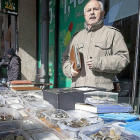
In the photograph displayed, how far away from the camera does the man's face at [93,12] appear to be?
1.85 metres

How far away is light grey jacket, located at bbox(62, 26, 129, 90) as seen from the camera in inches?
67.8

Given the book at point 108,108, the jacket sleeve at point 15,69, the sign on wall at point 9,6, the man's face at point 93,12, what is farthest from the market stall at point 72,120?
the sign on wall at point 9,6

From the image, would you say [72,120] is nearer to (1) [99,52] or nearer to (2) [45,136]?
(2) [45,136]

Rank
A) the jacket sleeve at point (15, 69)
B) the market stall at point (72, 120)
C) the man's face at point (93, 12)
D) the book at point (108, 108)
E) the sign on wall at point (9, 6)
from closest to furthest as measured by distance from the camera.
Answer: the market stall at point (72, 120) → the book at point (108, 108) → the man's face at point (93, 12) → the jacket sleeve at point (15, 69) → the sign on wall at point (9, 6)

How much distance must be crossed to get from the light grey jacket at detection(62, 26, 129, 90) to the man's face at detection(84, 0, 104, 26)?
134 mm

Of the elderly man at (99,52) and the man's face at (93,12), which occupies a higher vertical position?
the man's face at (93,12)

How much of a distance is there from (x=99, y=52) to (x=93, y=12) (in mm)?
458

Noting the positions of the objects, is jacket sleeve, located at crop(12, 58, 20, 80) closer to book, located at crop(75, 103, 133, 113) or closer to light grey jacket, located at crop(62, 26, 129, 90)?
light grey jacket, located at crop(62, 26, 129, 90)

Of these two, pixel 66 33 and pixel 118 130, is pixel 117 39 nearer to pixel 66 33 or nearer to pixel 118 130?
pixel 118 130

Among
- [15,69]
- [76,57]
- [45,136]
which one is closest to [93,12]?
[76,57]

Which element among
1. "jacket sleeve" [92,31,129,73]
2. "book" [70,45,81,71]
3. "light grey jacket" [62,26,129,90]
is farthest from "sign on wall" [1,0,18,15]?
"jacket sleeve" [92,31,129,73]

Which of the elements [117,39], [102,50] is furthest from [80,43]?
[117,39]

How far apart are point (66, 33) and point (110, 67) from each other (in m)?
3.37

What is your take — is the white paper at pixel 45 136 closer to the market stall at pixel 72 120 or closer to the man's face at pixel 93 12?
the market stall at pixel 72 120
